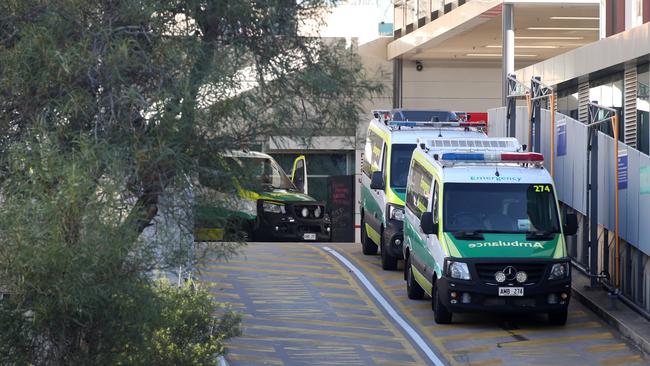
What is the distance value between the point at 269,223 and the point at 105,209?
18.3 m

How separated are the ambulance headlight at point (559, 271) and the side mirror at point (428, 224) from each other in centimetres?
168

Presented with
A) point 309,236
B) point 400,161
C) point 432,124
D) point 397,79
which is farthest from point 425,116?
point 397,79

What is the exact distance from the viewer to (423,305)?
1858 centimetres

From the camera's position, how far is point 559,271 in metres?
16.8

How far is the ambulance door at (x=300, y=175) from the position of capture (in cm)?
2967

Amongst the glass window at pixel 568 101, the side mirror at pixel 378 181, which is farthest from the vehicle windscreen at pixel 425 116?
the glass window at pixel 568 101

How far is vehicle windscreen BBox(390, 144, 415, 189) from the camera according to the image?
2109 cm

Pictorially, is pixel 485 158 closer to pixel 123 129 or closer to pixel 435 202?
pixel 435 202

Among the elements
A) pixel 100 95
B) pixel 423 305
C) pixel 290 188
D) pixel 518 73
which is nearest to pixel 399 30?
pixel 518 73

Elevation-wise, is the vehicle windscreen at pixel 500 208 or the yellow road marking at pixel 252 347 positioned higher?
the vehicle windscreen at pixel 500 208

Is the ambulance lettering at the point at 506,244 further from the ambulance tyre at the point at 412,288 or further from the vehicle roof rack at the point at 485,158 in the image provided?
the ambulance tyre at the point at 412,288

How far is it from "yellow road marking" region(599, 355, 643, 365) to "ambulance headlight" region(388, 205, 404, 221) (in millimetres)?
5983

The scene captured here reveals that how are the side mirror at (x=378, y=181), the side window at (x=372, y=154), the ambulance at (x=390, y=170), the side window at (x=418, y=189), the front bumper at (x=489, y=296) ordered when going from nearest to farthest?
the front bumper at (x=489, y=296) < the side window at (x=418, y=189) < the ambulance at (x=390, y=170) < the side mirror at (x=378, y=181) < the side window at (x=372, y=154)

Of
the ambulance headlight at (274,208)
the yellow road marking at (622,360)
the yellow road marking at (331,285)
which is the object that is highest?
the ambulance headlight at (274,208)
